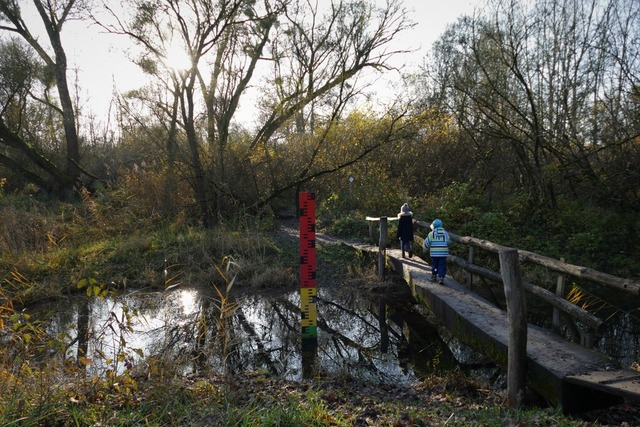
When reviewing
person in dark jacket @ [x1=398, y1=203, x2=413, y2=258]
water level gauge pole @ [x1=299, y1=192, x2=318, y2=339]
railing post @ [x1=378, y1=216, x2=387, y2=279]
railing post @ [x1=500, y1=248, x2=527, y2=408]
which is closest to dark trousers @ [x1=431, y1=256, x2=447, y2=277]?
railing post @ [x1=378, y1=216, x2=387, y2=279]

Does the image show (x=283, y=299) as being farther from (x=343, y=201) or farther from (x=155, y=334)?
(x=343, y=201)

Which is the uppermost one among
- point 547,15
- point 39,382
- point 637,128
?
point 547,15

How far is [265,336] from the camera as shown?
8156 millimetres

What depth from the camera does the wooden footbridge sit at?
4508 mm

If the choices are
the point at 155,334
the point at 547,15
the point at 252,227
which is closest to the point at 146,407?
the point at 155,334

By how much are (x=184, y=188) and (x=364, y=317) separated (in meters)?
9.77

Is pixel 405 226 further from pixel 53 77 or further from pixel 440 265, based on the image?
pixel 53 77

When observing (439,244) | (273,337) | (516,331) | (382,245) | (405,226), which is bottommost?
(273,337)

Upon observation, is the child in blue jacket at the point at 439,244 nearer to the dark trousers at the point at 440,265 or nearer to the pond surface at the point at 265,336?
the dark trousers at the point at 440,265

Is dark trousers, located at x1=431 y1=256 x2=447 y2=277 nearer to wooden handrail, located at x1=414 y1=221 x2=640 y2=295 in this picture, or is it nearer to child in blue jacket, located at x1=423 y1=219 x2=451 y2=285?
child in blue jacket, located at x1=423 y1=219 x2=451 y2=285

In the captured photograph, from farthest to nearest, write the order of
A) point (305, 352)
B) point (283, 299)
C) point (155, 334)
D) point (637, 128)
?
point (637, 128)
point (283, 299)
point (155, 334)
point (305, 352)

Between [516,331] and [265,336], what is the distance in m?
4.49

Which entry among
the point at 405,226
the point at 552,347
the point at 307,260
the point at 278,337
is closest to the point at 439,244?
the point at 307,260

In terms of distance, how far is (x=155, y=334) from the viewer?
796 cm
